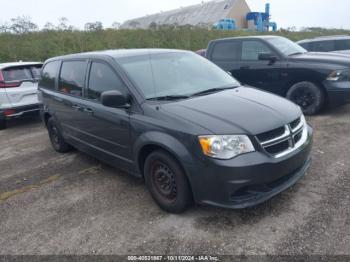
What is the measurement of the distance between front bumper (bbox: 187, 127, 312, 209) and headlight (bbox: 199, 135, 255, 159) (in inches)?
2.0

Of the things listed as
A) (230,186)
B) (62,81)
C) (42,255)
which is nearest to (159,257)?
(230,186)

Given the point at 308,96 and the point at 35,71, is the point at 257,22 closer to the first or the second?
the point at 308,96

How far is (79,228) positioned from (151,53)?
Result: 7.59 ft

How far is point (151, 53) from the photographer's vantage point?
407 cm

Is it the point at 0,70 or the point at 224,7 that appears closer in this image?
the point at 0,70

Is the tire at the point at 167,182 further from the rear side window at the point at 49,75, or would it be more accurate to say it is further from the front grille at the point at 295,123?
the rear side window at the point at 49,75

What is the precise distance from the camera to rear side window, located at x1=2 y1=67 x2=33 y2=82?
7107 millimetres

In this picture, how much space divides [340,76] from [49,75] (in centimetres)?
543

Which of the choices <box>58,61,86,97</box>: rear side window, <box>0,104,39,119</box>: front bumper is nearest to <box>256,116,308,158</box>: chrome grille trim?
<box>58,61,86,97</box>: rear side window

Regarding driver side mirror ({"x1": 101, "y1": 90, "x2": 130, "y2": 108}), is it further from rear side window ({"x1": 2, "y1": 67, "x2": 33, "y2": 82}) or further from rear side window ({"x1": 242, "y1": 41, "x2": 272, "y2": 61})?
rear side window ({"x1": 2, "y1": 67, "x2": 33, "y2": 82})

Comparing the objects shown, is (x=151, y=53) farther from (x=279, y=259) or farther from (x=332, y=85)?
(x=332, y=85)

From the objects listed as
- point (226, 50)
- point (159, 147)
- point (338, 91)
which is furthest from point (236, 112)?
point (226, 50)

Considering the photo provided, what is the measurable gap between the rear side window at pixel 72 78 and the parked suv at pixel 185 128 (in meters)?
0.02

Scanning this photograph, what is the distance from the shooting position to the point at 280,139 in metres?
2.92
